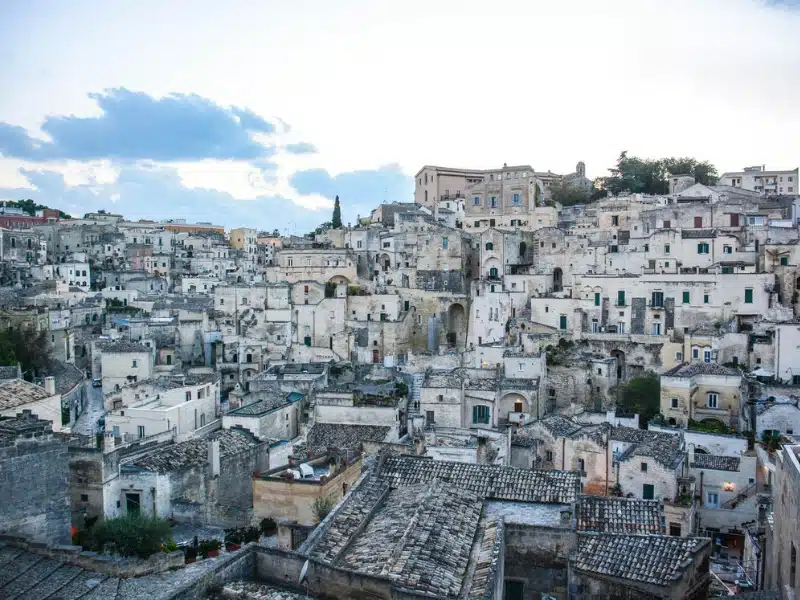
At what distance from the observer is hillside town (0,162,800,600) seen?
45.3ft

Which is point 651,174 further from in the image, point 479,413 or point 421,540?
point 421,540

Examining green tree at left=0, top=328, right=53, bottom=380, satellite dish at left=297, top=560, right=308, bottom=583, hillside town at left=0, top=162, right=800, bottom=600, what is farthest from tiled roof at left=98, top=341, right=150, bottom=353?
satellite dish at left=297, top=560, right=308, bottom=583

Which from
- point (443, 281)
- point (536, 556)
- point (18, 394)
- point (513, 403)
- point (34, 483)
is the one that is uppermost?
point (443, 281)

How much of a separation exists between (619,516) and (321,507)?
6.73m

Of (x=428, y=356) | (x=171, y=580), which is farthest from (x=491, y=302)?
(x=171, y=580)

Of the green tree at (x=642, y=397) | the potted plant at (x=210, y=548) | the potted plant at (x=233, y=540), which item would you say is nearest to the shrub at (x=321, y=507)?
the potted plant at (x=233, y=540)

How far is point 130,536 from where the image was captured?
14.9 meters

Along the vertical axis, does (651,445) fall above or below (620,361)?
below

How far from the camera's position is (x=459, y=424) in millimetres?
29328

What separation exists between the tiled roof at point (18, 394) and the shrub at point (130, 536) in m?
8.57

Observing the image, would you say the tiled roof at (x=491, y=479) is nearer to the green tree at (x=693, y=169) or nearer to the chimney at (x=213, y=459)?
the chimney at (x=213, y=459)

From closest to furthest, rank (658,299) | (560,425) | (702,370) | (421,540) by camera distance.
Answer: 1. (421,540)
2. (560,425)
3. (702,370)
4. (658,299)

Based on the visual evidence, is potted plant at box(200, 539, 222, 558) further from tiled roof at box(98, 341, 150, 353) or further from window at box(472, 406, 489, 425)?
tiled roof at box(98, 341, 150, 353)

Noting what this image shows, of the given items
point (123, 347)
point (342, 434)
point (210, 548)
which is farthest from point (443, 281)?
point (210, 548)
